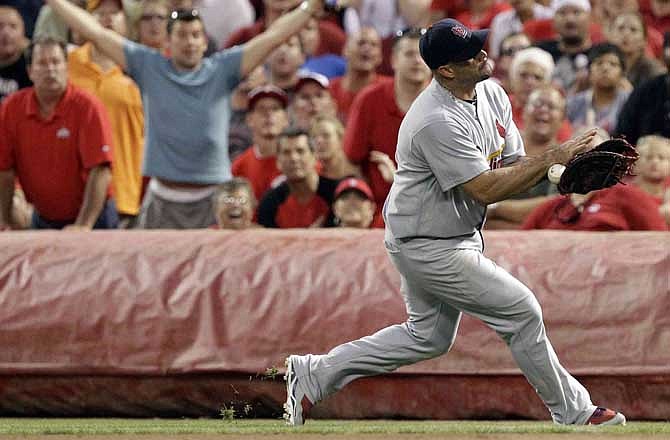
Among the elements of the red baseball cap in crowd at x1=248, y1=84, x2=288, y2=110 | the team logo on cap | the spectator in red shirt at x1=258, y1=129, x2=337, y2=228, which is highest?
the team logo on cap

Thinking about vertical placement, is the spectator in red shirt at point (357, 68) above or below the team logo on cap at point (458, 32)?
below

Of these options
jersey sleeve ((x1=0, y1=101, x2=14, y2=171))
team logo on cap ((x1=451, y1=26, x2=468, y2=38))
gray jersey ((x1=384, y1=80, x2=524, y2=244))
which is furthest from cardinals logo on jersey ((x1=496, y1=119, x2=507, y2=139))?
jersey sleeve ((x1=0, y1=101, x2=14, y2=171))

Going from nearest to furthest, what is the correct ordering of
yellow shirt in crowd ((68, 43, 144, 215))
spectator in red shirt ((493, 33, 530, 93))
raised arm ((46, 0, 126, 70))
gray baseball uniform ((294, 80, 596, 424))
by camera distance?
gray baseball uniform ((294, 80, 596, 424))
raised arm ((46, 0, 126, 70))
yellow shirt in crowd ((68, 43, 144, 215))
spectator in red shirt ((493, 33, 530, 93))

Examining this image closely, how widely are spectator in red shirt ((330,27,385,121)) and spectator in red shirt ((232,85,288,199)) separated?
121 cm

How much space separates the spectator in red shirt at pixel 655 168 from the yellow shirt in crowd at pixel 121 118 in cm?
390

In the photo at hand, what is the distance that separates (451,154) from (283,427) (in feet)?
5.70

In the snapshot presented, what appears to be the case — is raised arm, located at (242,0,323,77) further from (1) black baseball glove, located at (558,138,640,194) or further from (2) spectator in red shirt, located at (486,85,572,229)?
(1) black baseball glove, located at (558,138,640,194)

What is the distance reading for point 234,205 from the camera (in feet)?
30.8

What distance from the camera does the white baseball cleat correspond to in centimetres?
696

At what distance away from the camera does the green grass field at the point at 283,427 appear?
6617mm

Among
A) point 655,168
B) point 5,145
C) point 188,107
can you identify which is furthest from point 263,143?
point 655,168

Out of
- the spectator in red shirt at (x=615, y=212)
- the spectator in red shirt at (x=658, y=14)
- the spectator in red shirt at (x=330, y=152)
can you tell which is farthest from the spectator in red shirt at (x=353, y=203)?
the spectator in red shirt at (x=658, y=14)

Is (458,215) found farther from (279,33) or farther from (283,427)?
(279,33)

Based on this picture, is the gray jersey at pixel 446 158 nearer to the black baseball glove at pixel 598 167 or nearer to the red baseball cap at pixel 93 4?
the black baseball glove at pixel 598 167
